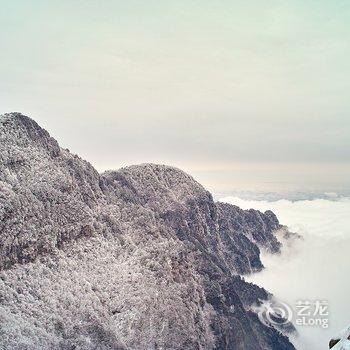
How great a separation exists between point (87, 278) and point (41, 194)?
106 feet

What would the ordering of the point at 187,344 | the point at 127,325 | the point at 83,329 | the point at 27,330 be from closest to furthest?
the point at 27,330 < the point at 83,329 < the point at 127,325 < the point at 187,344

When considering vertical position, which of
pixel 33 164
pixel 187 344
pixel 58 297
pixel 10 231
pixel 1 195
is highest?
pixel 33 164

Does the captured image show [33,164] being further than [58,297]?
Yes

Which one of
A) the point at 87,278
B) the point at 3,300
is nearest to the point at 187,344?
the point at 87,278

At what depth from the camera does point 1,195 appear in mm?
170750

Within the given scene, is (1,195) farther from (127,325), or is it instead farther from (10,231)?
(127,325)

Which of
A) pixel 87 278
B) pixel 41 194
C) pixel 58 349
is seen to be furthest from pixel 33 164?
pixel 58 349

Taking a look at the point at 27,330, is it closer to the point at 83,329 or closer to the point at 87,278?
the point at 83,329

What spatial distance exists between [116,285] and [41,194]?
41.2 m

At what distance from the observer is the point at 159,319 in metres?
189

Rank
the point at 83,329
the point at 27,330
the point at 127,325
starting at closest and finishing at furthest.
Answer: the point at 27,330 < the point at 83,329 < the point at 127,325

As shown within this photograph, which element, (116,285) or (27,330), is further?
(116,285)

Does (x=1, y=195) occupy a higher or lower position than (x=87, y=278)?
higher

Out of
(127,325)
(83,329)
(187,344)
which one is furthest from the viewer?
(187,344)
